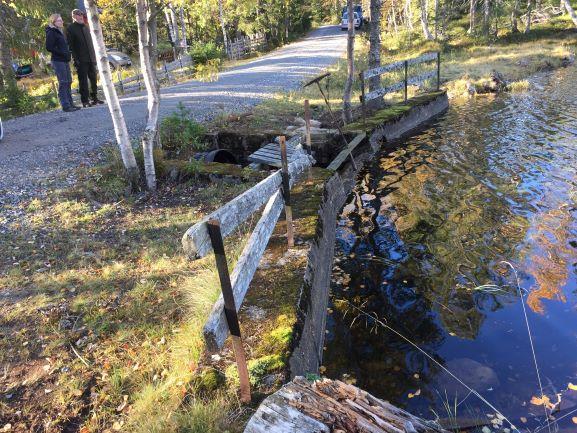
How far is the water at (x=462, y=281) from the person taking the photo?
3980 mm

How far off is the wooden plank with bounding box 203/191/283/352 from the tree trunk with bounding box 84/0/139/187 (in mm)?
3763

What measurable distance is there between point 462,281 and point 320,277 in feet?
5.80

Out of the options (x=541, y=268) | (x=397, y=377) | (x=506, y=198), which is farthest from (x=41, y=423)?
(x=506, y=198)

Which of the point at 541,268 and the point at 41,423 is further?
the point at 541,268

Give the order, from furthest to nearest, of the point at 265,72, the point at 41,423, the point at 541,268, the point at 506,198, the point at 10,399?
the point at 265,72 < the point at 506,198 < the point at 541,268 < the point at 10,399 < the point at 41,423

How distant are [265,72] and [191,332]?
1961 cm

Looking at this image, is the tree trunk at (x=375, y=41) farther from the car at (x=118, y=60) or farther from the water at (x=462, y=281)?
the car at (x=118, y=60)

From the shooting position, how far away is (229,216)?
2.88 m

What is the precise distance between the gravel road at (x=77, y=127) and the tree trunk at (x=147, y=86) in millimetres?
1547

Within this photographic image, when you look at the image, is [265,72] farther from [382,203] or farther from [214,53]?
[382,203]

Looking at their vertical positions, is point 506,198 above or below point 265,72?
below

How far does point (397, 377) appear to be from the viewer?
13.4 ft

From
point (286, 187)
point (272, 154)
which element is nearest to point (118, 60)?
point (272, 154)

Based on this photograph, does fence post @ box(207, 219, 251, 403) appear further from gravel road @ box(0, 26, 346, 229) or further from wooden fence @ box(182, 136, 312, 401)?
gravel road @ box(0, 26, 346, 229)
